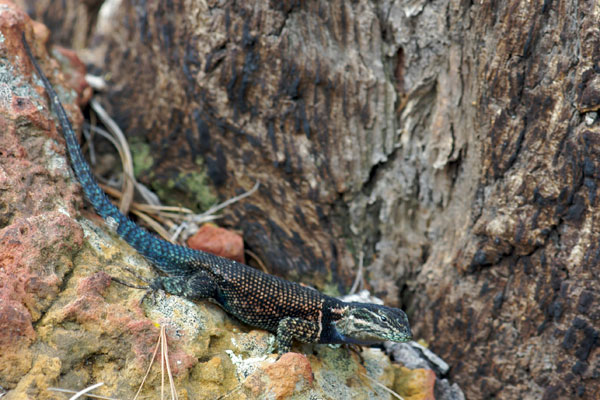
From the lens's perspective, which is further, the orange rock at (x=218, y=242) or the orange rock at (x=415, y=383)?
the orange rock at (x=218, y=242)

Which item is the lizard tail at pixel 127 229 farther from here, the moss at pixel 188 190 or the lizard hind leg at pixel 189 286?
the moss at pixel 188 190

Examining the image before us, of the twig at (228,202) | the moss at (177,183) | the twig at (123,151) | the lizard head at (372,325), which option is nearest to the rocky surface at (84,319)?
the lizard head at (372,325)

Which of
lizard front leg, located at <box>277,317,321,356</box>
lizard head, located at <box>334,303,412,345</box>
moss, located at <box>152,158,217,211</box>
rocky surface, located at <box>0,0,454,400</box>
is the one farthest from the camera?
moss, located at <box>152,158,217,211</box>

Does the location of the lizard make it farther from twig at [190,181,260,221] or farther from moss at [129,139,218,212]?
moss at [129,139,218,212]

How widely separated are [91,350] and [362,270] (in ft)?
7.01

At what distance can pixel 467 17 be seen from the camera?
3.26 m

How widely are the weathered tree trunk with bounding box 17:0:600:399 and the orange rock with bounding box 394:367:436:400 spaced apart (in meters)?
0.47

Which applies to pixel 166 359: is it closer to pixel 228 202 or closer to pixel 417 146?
pixel 228 202

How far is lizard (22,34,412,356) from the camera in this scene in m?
3.11

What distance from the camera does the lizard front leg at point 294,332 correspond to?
10.0ft

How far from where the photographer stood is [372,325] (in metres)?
3.22

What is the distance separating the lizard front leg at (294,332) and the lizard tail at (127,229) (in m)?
0.65

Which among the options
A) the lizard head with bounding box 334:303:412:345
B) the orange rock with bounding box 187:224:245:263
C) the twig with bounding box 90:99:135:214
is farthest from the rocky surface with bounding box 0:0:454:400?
the twig with bounding box 90:99:135:214

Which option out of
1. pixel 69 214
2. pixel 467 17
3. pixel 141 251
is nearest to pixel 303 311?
pixel 141 251
